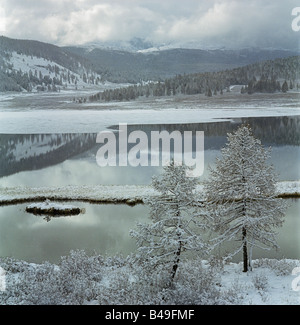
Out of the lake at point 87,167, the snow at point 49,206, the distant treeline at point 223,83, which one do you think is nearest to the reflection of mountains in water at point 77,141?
the lake at point 87,167

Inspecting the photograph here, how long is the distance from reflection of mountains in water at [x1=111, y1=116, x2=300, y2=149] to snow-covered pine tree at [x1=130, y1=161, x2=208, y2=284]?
32902 mm

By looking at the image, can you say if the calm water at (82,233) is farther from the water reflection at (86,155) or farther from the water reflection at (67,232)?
the water reflection at (86,155)

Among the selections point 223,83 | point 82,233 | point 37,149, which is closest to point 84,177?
point 82,233

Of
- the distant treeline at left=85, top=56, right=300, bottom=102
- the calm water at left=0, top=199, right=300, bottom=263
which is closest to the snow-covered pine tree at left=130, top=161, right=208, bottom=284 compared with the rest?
the calm water at left=0, top=199, right=300, bottom=263

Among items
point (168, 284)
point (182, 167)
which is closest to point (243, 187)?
point (182, 167)

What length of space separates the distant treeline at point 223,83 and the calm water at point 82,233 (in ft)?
325

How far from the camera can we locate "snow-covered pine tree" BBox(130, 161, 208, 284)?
13656 mm

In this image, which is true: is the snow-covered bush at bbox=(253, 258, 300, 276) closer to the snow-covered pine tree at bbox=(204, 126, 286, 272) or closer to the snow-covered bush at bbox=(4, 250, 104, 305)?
the snow-covered pine tree at bbox=(204, 126, 286, 272)

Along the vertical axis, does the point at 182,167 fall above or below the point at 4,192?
above

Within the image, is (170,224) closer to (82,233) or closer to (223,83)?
(82,233)

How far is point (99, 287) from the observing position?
14633mm
